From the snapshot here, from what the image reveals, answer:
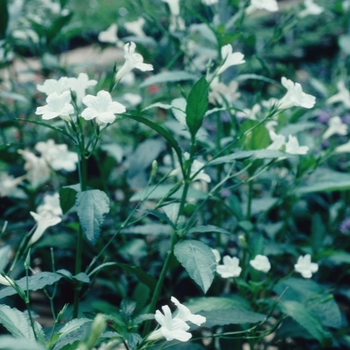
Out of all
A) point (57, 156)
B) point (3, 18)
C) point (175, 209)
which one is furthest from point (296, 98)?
point (3, 18)

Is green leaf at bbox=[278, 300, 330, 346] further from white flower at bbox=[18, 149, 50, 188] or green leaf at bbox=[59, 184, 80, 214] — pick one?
white flower at bbox=[18, 149, 50, 188]

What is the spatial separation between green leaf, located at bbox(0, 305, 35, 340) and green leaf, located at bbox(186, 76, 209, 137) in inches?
17.3

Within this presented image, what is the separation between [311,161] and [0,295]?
2.76ft

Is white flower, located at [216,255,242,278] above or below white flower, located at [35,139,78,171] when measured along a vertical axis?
below

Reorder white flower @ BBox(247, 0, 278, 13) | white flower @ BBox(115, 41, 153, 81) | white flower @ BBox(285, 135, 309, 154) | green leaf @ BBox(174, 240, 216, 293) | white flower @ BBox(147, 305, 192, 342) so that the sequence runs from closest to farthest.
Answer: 1. white flower @ BBox(147, 305, 192, 342)
2. green leaf @ BBox(174, 240, 216, 293)
3. white flower @ BBox(115, 41, 153, 81)
4. white flower @ BBox(285, 135, 309, 154)
5. white flower @ BBox(247, 0, 278, 13)

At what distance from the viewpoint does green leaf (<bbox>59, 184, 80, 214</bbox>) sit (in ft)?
3.20

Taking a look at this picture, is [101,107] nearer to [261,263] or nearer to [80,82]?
[80,82]

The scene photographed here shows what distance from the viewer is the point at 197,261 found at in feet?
2.80

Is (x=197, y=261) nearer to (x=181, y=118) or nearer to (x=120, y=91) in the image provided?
(x=181, y=118)

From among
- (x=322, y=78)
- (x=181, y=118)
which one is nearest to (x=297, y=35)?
(x=322, y=78)

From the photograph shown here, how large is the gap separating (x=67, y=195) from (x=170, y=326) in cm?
38

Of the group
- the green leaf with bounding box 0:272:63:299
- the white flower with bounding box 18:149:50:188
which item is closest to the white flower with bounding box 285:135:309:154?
the green leaf with bounding box 0:272:63:299

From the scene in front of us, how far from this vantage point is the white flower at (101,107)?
0.81 metres

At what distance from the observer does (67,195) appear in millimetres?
1000
